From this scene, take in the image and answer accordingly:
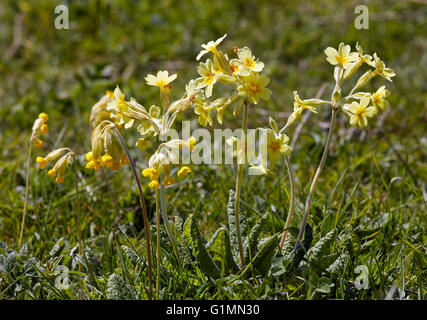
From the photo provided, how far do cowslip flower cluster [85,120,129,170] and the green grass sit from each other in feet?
0.98

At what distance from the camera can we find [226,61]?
157cm

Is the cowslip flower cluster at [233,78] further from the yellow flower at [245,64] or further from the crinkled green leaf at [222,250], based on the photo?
the crinkled green leaf at [222,250]

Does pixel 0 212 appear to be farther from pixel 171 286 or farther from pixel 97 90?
pixel 97 90

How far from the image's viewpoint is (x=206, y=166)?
2.75m

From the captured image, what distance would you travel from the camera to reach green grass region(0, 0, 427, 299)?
1.79m

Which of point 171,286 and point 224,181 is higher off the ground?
point 224,181

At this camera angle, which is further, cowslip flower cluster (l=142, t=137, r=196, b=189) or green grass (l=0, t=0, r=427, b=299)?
green grass (l=0, t=0, r=427, b=299)

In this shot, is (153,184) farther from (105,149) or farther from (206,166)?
(206,166)

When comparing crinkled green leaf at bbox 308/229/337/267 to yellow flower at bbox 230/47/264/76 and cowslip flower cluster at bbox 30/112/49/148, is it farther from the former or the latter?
cowslip flower cluster at bbox 30/112/49/148

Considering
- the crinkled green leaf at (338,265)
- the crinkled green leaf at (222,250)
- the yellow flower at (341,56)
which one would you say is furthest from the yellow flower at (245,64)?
the crinkled green leaf at (338,265)

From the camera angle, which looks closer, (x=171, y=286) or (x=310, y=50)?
(x=171, y=286)

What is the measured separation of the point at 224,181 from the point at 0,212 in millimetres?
1031

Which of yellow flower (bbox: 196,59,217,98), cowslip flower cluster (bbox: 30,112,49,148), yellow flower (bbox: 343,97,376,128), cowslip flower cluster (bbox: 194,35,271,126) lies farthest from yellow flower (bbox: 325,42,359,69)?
cowslip flower cluster (bbox: 30,112,49,148)
